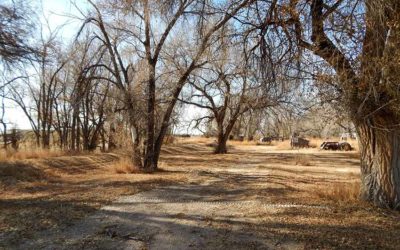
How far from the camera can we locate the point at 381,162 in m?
8.27

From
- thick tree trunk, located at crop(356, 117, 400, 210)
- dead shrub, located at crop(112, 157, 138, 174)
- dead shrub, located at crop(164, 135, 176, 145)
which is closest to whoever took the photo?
thick tree trunk, located at crop(356, 117, 400, 210)

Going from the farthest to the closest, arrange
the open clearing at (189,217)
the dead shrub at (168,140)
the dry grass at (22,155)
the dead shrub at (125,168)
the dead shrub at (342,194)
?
the dead shrub at (168,140) < the dry grass at (22,155) < the dead shrub at (125,168) < the dead shrub at (342,194) < the open clearing at (189,217)

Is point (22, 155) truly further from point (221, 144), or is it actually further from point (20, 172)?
point (221, 144)

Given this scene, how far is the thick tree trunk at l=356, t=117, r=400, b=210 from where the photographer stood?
812 centimetres

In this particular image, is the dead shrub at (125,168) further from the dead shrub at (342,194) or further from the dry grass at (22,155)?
the dead shrub at (342,194)

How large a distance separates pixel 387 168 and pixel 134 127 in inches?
399

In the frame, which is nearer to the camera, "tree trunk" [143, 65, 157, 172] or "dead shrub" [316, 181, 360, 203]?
"dead shrub" [316, 181, 360, 203]

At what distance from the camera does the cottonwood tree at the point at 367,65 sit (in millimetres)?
6484

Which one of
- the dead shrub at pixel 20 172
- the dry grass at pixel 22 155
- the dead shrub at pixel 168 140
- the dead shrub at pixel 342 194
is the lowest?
the dead shrub at pixel 342 194

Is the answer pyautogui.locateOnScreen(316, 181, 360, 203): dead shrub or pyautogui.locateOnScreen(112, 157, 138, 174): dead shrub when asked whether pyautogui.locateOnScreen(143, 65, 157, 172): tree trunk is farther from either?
pyautogui.locateOnScreen(316, 181, 360, 203): dead shrub

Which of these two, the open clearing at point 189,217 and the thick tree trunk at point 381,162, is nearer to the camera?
the open clearing at point 189,217

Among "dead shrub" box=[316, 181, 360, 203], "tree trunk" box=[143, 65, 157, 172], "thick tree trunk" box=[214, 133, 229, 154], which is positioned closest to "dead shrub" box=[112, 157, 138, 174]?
"tree trunk" box=[143, 65, 157, 172]

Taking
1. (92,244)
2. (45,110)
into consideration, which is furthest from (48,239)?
(45,110)

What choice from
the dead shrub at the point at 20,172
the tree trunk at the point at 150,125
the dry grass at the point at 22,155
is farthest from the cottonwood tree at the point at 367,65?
the dry grass at the point at 22,155
